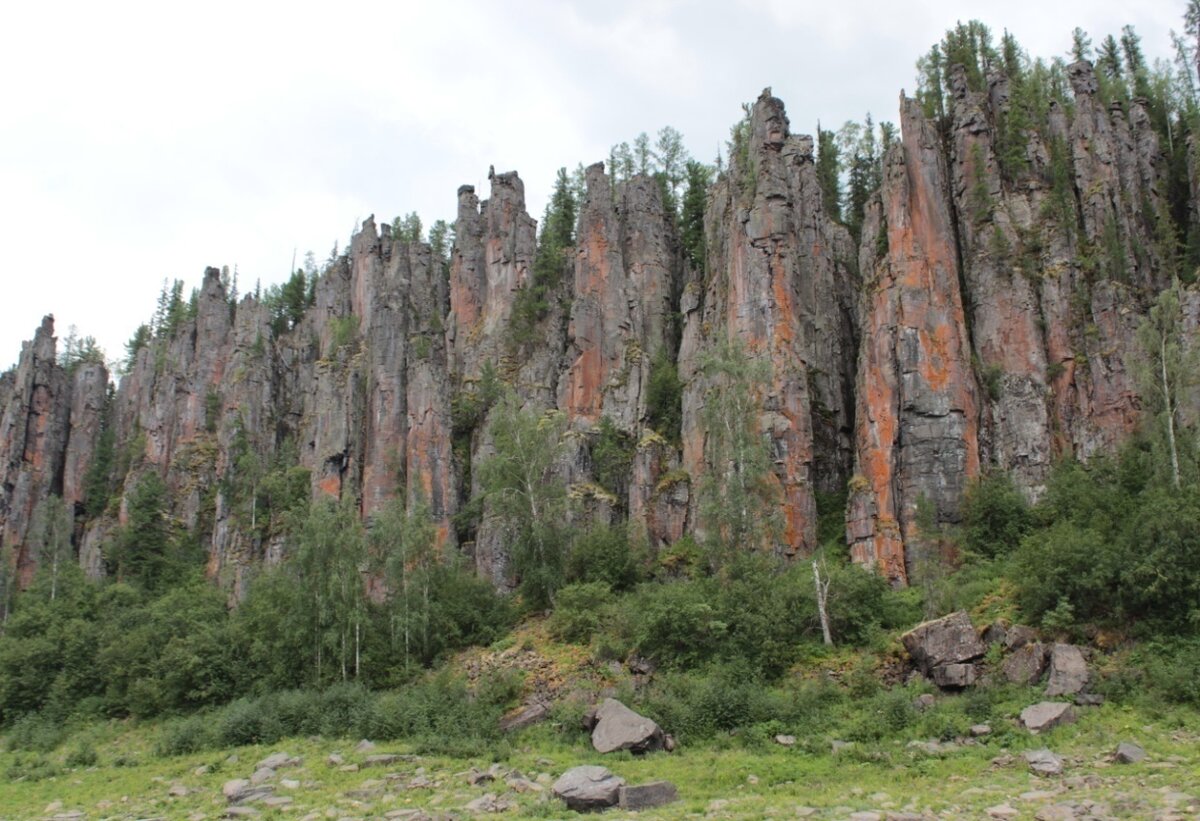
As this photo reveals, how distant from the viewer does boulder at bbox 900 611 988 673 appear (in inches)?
1262

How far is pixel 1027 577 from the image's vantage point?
114 feet

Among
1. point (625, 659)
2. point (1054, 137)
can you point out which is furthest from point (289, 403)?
point (1054, 137)

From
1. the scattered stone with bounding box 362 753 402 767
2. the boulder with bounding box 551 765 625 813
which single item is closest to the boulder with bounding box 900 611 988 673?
the boulder with bounding box 551 765 625 813

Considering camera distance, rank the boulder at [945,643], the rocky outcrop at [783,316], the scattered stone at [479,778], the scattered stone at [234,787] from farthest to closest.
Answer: the rocky outcrop at [783,316] → the boulder at [945,643] → the scattered stone at [234,787] → the scattered stone at [479,778]

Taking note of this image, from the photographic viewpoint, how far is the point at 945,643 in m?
32.5

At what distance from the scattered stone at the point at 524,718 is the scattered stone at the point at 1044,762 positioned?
1623cm

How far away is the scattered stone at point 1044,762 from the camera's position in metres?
23.6

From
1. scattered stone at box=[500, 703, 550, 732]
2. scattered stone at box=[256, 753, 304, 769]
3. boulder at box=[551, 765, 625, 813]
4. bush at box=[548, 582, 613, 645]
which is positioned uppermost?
bush at box=[548, 582, 613, 645]

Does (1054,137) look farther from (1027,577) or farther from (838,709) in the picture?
(838,709)

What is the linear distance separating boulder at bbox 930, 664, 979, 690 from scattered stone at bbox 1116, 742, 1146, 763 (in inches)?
279

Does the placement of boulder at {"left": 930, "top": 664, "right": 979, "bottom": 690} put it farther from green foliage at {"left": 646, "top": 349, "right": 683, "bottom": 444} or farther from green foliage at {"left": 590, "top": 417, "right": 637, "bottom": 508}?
green foliage at {"left": 646, "top": 349, "right": 683, "bottom": 444}

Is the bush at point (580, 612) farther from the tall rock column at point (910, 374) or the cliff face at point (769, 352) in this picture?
the tall rock column at point (910, 374)

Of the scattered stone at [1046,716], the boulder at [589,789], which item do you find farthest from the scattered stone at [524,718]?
the scattered stone at [1046,716]

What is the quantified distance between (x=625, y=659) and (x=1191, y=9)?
60121mm
